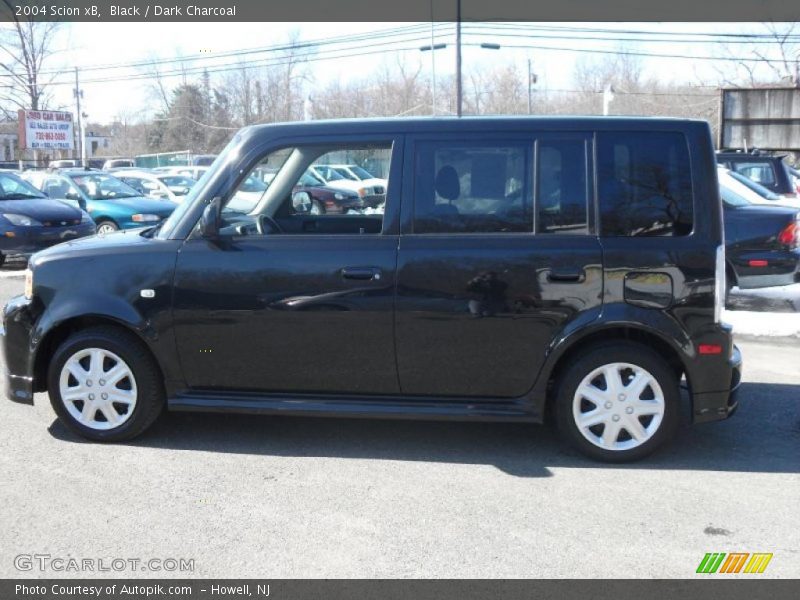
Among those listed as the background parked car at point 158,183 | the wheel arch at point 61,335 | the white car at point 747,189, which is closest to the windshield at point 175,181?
the background parked car at point 158,183

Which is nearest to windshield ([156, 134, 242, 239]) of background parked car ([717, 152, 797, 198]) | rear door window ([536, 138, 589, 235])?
rear door window ([536, 138, 589, 235])

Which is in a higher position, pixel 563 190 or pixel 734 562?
pixel 563 190

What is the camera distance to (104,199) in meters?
16.7

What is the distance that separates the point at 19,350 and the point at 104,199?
12187mm

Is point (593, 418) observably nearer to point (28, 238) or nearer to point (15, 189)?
point (28, 238)

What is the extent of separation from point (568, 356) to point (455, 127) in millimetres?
1546

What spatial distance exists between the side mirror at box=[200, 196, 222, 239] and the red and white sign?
119ft

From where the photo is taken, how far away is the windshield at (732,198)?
1018 centimetres

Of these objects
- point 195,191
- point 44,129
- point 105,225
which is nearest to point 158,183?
point 105,225

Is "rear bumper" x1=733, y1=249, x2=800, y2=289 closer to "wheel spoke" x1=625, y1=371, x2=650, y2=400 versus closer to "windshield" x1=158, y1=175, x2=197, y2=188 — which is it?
"wheel spoke" x1=625, y1=371, x2=650, y2=400

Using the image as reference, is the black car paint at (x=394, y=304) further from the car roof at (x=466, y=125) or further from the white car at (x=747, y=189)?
the white car at (x=747, y=189)

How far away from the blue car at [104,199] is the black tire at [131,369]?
35.4ft

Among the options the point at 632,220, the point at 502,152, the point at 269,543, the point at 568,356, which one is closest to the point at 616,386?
the point at 568,356

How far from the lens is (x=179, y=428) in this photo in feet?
18.5
